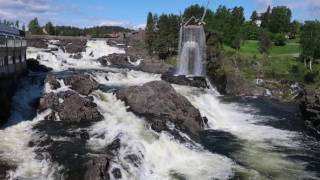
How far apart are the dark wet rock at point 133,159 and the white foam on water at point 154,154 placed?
0.26m

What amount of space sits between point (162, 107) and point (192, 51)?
99.4 feet

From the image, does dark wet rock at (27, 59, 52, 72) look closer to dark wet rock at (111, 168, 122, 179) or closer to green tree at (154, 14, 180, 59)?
green tree at (154, 14, 180, 59)

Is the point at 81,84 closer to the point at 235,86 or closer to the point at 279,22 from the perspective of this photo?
the point at 235,86

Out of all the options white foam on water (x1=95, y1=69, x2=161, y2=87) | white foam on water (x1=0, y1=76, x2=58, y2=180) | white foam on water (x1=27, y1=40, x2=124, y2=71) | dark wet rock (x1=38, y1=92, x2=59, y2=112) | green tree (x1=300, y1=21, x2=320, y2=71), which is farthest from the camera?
green tree (x1=300, y1=21, x2=320, y2=71)

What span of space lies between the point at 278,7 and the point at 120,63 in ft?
223

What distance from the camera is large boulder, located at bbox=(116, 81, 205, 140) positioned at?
4031 cm

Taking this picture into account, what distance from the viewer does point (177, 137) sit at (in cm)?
3638

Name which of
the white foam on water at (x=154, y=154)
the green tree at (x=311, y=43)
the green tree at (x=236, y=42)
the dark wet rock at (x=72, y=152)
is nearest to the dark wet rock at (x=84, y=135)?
the dark wet rock at (x=72, y=152)

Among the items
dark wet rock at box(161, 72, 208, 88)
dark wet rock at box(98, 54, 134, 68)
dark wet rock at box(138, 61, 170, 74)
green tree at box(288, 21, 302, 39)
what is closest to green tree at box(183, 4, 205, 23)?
dark wet rock at box(98, 54, 134, 68)

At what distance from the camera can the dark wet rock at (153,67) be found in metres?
74.0

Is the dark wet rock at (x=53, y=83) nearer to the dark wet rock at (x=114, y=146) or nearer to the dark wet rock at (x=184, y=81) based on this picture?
the dark wet rock at (x=114, y=146)

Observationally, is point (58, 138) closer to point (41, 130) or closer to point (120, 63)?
point (41, 130)

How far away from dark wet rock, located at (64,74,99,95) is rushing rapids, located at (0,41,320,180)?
66cm

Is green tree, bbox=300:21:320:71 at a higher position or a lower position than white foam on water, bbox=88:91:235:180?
higher
